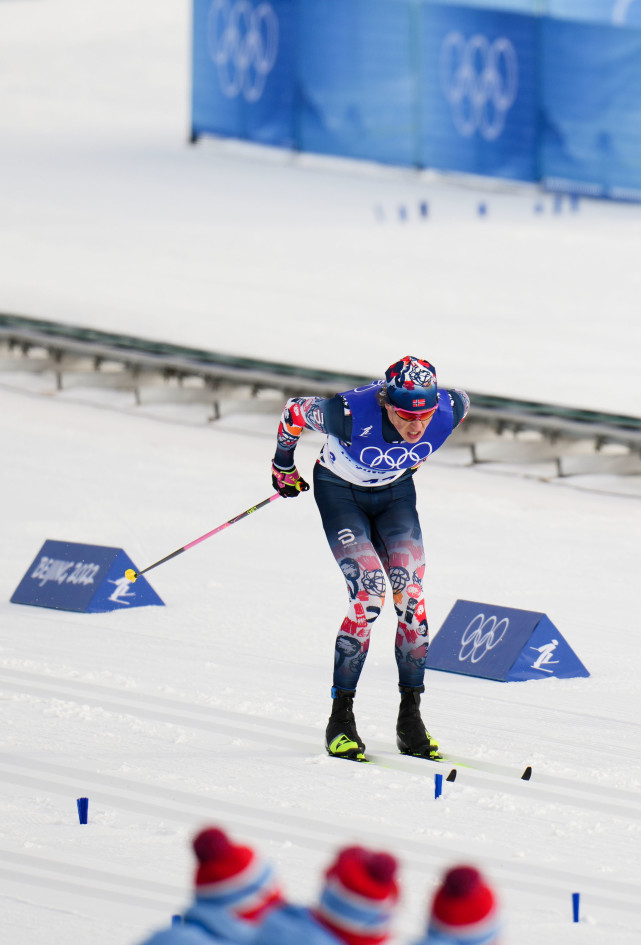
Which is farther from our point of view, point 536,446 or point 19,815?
point 536,446

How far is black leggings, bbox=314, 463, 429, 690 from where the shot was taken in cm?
630

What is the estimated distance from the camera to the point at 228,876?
301 centimetres

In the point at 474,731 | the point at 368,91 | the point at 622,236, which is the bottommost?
the point at 474,731

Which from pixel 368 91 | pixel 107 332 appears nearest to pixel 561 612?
pixel 107 332

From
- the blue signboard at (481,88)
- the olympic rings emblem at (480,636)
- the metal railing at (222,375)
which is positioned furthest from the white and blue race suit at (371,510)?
the blue signboard at (481,88)

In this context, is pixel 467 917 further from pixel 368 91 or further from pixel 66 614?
pixel 368 91

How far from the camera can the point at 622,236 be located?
2128 cm

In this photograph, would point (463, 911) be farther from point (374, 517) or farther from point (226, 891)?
point (374, 517)

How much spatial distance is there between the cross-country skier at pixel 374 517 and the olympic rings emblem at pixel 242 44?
19762mm

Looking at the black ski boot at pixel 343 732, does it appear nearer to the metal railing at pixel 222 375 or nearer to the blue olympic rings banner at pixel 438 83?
the metal railing at pixel 222 375

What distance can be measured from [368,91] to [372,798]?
19643mm

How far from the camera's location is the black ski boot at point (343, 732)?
638cm

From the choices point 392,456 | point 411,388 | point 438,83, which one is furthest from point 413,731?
point 438,83

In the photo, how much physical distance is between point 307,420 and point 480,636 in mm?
1962
